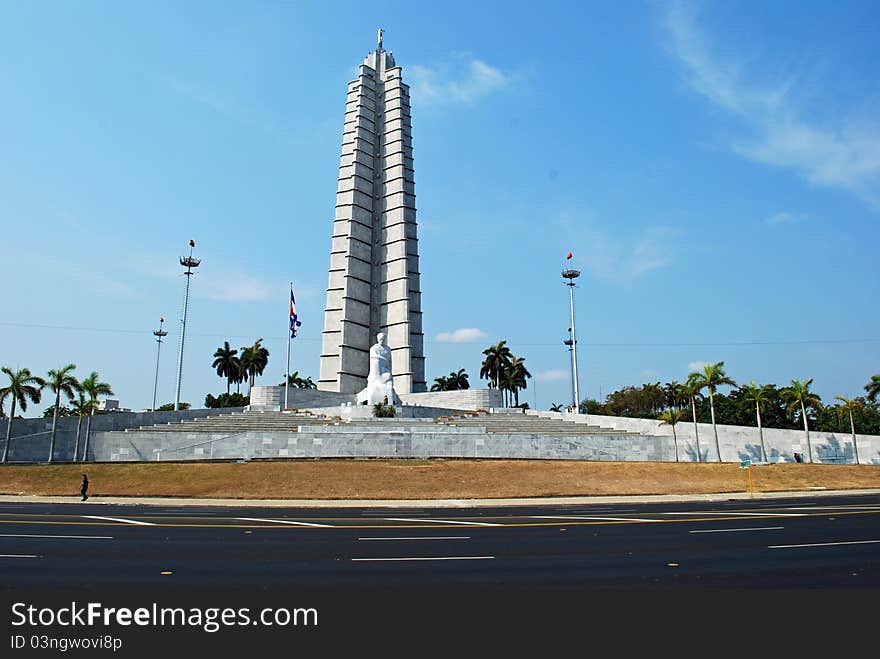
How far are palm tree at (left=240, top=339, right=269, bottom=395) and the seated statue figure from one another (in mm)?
36416

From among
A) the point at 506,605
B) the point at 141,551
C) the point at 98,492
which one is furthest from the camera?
the point at 98,492

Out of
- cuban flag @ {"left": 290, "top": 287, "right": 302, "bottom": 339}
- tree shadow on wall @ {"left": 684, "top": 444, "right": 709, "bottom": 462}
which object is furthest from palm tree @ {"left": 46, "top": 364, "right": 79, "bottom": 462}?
tree shadow on wall @ {"left": 684, "top": 444, "right": 709, "bottom": 462}

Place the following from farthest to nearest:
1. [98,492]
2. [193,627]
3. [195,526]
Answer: [98,492], [195,526], [193,627]

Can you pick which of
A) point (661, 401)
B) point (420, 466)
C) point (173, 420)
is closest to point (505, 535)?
point (420, 466)

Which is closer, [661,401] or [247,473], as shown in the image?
[247,473]

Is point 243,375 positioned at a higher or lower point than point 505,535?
higher

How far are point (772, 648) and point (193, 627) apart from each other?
6132 mm

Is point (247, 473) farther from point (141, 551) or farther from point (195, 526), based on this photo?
point (141, 551)

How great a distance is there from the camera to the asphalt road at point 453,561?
831 centimetres

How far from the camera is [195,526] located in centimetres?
1756

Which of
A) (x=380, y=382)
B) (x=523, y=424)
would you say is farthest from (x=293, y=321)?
(x=523, y=424)

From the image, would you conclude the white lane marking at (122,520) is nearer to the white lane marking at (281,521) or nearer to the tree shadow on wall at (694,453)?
the white lane marking at (281,521)

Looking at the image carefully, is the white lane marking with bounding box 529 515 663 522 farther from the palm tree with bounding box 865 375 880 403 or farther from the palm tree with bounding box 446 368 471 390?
the palm tree with bounding box 446 368 471 390

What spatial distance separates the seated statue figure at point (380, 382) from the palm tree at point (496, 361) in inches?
Result: 1372
